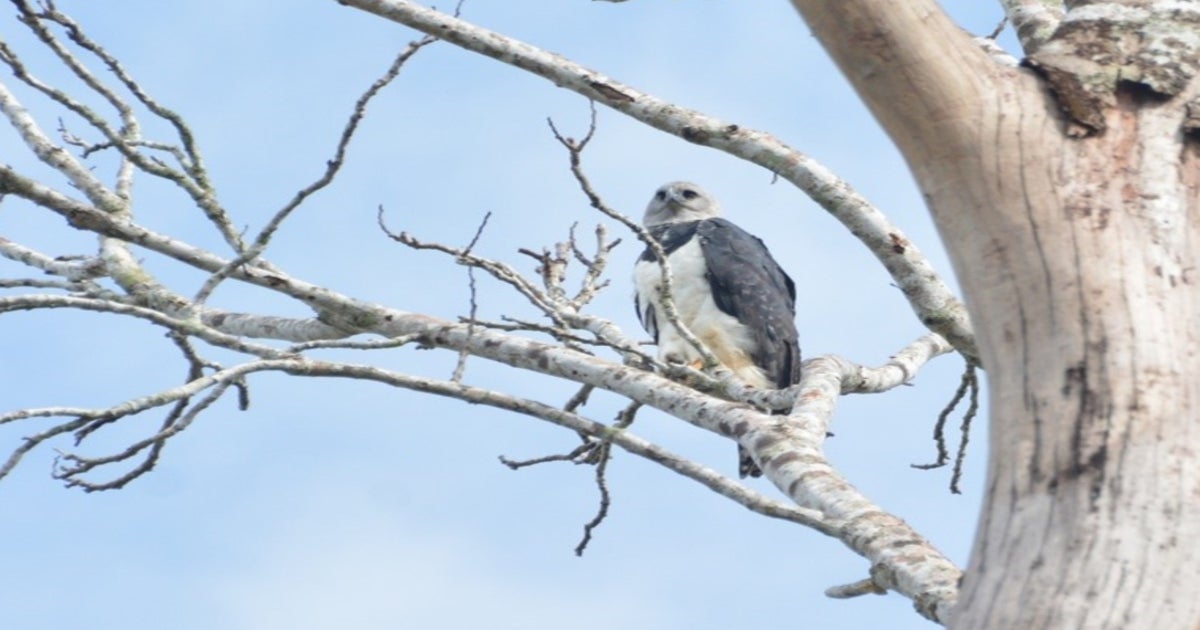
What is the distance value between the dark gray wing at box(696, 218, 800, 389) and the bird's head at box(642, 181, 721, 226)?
4.82 feet

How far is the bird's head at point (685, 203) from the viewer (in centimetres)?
1075

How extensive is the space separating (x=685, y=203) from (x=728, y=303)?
2212 mm

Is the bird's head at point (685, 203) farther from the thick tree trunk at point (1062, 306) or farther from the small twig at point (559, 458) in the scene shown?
the thick tree trunk at point (1062, 306)

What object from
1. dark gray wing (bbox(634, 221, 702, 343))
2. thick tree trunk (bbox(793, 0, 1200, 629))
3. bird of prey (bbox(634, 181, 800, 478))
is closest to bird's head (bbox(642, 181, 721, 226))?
dark gray wing (bbox(634, 221, 702, 343))

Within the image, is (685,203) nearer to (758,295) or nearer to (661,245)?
(758,295)

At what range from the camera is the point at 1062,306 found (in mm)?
2545

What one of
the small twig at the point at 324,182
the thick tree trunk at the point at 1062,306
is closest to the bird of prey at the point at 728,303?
the small twig at the point at 324,182

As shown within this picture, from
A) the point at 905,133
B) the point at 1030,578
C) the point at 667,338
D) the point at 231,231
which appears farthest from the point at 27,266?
the point at 1030,578

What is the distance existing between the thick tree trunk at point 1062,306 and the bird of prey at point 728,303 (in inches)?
204

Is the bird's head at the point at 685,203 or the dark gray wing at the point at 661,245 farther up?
the bird's head at the point at 685,203

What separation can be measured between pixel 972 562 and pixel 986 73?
2.61ft

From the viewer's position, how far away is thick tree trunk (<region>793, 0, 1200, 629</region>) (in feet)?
7.75

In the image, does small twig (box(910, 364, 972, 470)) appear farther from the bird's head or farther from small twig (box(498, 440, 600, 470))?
the bird's head

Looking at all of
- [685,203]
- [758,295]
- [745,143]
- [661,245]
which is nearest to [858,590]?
[745,143]
